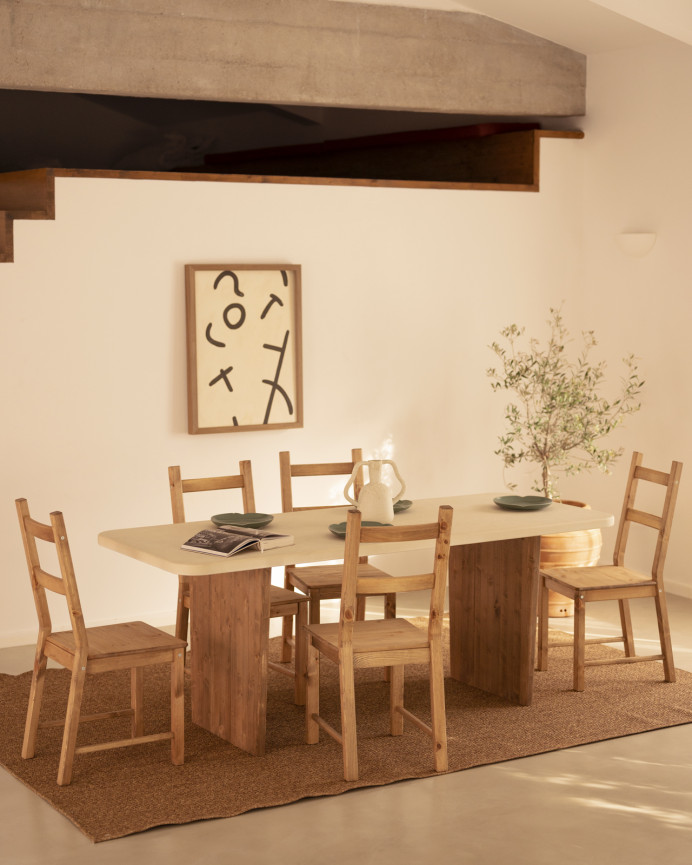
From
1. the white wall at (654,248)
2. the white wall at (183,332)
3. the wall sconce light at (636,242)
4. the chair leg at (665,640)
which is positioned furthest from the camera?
the wall sconce light at (636,242)

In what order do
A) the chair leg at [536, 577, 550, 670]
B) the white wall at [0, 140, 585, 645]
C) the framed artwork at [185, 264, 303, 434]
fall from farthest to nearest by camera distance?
the framed artwork at [185, 264, 303, 434] → the white wall at [0, 140, 585, 645] → the chair leg at [536, 577, 550, 670]

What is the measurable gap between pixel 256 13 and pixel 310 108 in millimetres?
985

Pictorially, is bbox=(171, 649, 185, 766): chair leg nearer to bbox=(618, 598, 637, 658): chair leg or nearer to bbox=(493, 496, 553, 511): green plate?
bbox=(493, 496, 553, 511): green plate

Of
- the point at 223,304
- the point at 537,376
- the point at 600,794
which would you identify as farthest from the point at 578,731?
the point at 223,304

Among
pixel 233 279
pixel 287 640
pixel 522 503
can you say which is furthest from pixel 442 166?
pixel 287 640

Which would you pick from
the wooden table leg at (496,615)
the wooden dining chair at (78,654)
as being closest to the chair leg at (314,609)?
the wooden table leg at (496,615)

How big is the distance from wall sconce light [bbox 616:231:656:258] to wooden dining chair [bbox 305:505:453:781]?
122 inches

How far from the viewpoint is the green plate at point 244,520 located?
4.30m

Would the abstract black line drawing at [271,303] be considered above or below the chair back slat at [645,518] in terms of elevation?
above

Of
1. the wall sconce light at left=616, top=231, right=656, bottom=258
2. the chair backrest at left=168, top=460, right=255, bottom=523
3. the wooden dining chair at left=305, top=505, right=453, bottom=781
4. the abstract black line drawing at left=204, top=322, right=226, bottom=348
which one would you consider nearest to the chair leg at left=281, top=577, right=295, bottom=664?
the chair backrest at left=168, top=460, right=255, bottom=523

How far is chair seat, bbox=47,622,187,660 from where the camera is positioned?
12.5ft

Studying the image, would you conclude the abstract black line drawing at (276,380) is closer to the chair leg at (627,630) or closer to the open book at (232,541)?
the open book at (232,541)

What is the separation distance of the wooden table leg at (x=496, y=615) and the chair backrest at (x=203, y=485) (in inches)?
34.8

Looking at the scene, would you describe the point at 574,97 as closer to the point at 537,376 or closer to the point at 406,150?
the point at 406,150
